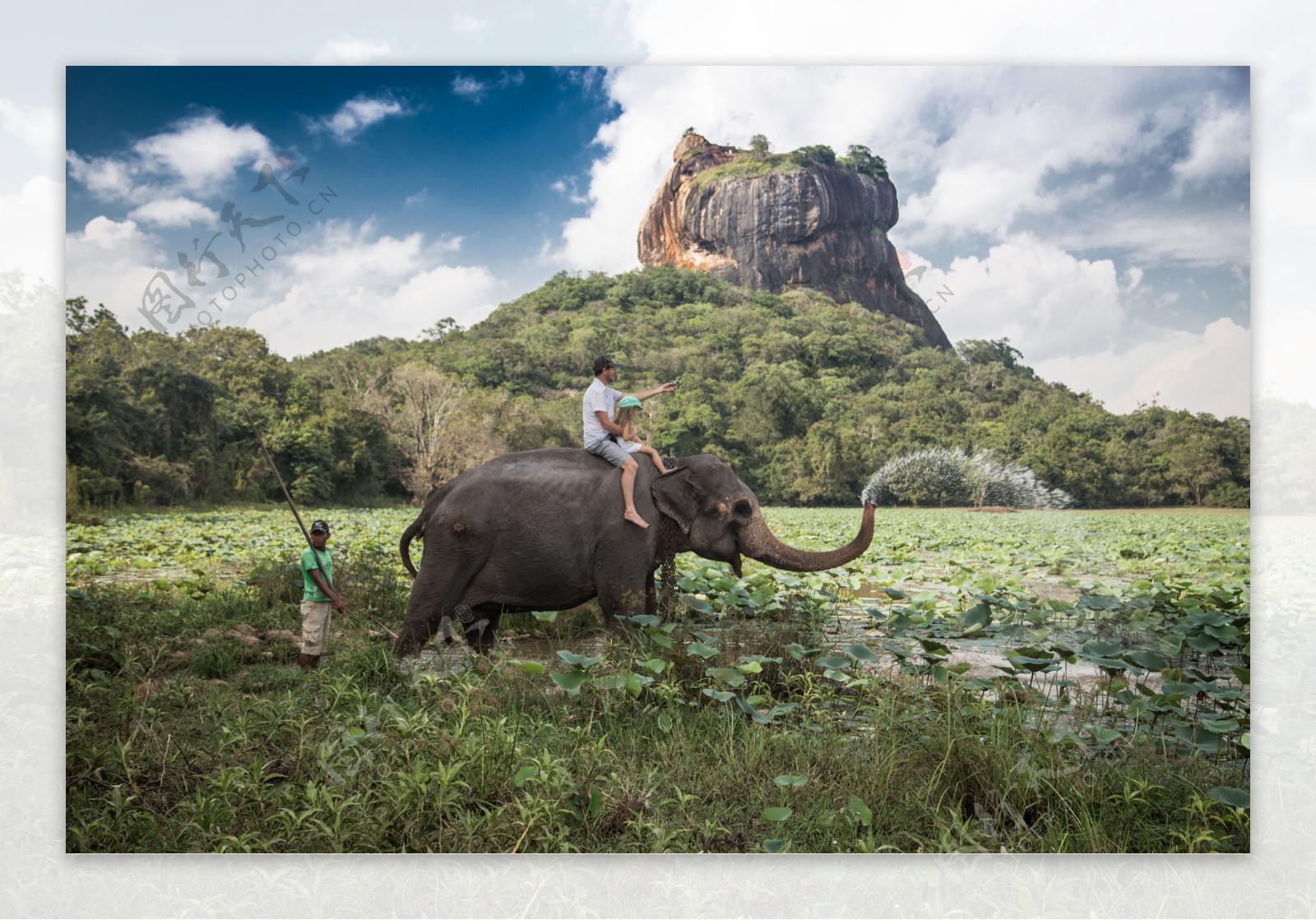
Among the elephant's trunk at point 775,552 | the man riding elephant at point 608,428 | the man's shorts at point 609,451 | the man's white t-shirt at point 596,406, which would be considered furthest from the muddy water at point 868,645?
the man's white t-shirt at point 596,406

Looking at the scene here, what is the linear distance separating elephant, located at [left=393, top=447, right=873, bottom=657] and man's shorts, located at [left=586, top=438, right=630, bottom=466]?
1.7 inches

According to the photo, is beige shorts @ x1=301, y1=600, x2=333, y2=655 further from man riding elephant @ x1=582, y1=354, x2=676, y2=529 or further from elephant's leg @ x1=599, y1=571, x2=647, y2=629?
man riding elephant @ x1=582, y1=354, x2=676, y2=529

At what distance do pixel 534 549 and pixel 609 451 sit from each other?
1.86ft

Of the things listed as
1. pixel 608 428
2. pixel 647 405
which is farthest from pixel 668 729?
pixel 647 405

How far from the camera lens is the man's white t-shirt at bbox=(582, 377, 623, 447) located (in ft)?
13.8

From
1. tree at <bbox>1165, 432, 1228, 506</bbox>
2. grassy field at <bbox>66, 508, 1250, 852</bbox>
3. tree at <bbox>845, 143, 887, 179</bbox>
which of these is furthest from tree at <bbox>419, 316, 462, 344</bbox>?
tree at <bbox>1165, 432, 1228, 506</bbox>

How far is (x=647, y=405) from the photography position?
589 cm

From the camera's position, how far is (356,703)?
3.75m

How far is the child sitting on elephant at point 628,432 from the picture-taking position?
4242mm

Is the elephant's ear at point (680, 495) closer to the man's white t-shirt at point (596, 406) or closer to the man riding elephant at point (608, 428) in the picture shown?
the man riding elephant at point (608, 428)

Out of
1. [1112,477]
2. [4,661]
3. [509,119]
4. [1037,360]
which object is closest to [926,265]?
[1037,360]

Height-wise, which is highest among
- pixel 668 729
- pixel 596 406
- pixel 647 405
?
pixel 647 405

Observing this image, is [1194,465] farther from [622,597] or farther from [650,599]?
[622,597]

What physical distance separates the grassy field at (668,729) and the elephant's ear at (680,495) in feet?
1.51
